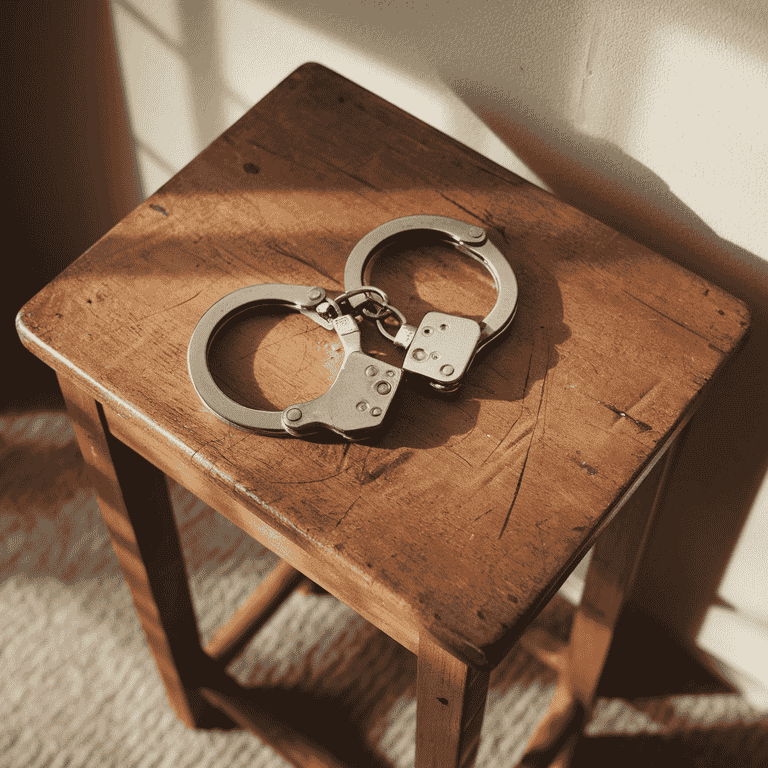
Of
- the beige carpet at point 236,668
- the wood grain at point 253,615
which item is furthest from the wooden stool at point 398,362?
the beige carpet at point 236,668

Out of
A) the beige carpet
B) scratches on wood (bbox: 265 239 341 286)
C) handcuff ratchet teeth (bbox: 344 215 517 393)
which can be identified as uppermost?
handcuff ratchet teeth (bbox: 344 215 517 393)

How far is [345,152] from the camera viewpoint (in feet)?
2.50

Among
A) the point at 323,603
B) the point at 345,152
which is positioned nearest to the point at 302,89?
the point at 345,152

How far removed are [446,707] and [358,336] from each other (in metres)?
0.29

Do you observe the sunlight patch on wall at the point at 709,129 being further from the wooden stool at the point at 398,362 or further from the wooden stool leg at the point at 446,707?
the wooden stool leg at the point at 446,707

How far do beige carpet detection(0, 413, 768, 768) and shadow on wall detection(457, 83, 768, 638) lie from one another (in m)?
0.32

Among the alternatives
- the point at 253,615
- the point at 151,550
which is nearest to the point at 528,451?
the point at 151,550

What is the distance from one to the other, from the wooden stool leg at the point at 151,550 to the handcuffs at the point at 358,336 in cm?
16

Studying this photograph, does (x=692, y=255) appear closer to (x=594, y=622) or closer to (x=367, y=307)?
(x=367, y=307)

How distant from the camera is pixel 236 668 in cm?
122

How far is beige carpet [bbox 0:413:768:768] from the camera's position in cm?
114

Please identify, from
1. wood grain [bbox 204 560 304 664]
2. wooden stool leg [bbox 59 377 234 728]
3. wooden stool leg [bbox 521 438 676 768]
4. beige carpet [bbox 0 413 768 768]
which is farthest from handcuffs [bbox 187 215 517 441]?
beige carpet [bbox 0 413 768 768]

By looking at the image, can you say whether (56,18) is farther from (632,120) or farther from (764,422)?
(764,422)

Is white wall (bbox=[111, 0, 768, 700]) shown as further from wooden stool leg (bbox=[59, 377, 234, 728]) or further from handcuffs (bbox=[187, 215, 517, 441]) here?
wooden stool leg (bbox=[59, 377, 234, 728])
